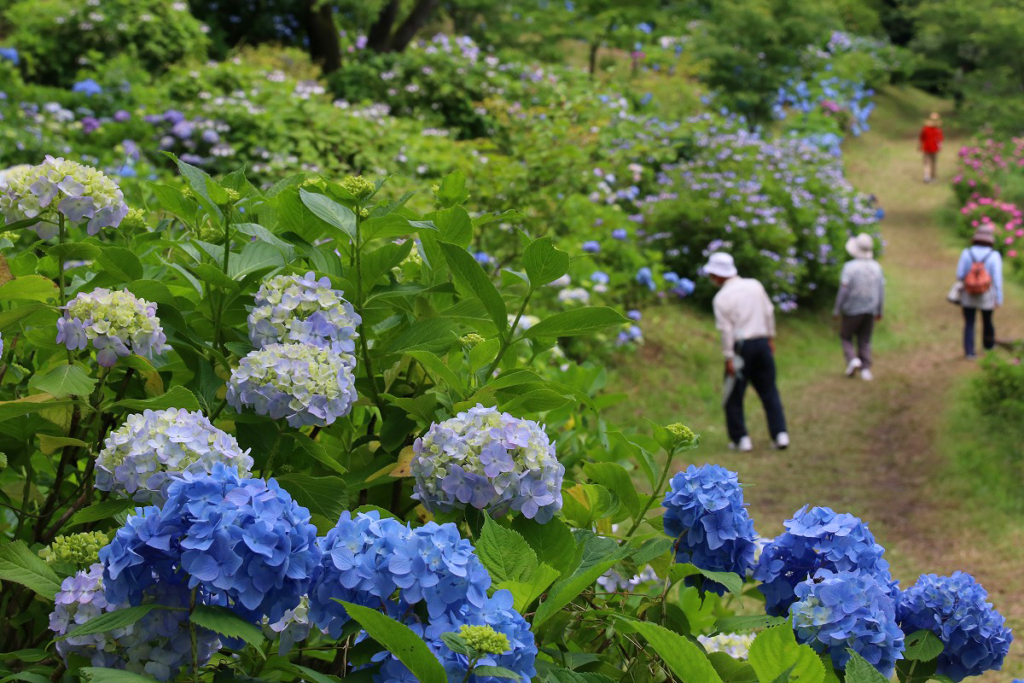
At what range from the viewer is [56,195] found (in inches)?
44.5

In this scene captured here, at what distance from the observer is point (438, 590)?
0.81m

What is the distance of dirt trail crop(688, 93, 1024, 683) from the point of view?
5430 mm

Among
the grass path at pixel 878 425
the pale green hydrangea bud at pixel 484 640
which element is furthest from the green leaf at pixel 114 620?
the grass path at pixel 878 425

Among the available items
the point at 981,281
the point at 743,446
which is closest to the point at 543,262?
the point at 743,446

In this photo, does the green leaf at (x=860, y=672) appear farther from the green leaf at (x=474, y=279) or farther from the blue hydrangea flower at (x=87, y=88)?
the blue hydrangea flower at (x=87, y=88)

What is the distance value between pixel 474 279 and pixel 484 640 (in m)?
0.47

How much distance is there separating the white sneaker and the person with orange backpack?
3458mm

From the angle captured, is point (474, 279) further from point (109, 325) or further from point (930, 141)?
point (930, 141)

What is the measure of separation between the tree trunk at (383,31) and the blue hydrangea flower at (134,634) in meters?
12.7

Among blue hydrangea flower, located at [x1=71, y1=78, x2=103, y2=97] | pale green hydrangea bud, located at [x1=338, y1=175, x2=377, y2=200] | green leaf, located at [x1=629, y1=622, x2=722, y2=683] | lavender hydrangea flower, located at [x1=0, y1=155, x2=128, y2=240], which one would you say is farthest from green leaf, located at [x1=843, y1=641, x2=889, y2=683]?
blue hydrangea flower, located at [x1=71, y1=78, x2=103, y2=97]

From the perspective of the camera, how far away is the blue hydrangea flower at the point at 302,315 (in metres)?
1.10

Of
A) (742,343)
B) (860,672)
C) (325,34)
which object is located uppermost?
(860,672)

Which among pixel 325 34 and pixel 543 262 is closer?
pixel 543 262

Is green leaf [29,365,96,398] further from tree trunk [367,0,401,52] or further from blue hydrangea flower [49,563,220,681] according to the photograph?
tree trunk [367,0,401,52]
